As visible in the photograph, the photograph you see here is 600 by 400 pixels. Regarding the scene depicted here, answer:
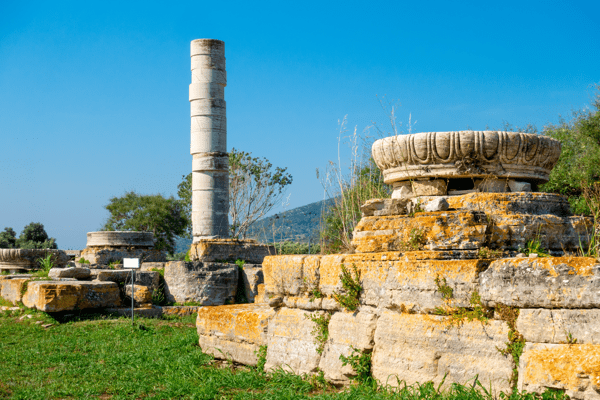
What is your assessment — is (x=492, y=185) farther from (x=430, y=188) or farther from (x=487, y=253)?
(x=487, y=253)

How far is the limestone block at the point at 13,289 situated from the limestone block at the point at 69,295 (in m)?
0.30

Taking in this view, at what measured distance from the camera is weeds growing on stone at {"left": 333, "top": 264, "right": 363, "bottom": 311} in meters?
4.66

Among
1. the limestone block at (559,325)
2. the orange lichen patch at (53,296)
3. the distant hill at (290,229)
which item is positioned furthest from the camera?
the orange lichen patch at (53,296)

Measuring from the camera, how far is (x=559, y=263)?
3.61 m

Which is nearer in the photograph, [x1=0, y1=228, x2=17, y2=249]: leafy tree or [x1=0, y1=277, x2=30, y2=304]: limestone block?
[x1=0, y1=277, x2=30, y2=304]: limestone block

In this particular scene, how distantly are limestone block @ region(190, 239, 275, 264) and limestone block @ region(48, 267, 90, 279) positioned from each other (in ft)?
8.65

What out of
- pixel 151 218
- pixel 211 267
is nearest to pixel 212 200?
pixel 211 267

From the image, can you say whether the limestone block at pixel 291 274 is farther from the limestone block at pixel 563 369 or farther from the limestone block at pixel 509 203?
the limestone block at pixel 563 369

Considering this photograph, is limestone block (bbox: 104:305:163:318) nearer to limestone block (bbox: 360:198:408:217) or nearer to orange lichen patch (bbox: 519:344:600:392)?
limestone block (bbox: 360:198:408:217)

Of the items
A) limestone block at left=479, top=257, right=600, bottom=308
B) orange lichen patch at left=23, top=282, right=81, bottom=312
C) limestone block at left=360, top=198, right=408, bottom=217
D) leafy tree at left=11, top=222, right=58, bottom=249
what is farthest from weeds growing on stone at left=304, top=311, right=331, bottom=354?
leafy tree at left=11, top=222, right=58, bottom=249

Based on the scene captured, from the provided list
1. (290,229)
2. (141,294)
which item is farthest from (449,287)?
(141,294)

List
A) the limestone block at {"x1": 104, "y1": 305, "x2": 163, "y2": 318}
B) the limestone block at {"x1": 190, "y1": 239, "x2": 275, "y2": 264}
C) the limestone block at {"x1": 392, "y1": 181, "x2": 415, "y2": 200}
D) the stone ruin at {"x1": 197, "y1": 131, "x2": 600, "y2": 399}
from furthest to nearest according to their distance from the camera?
the limestone block at {"x1": 190, "y1": 239, "x2": 275, "y2": 264} → the limestone block at {"x1": 104, "y1": 305, "x2": 163, "y2": 318} → the limestone block at {"x1": 392, "y1": 181, "x2": 415, "y2": 200} → the stone ruin at {"x1": 197, "y1": 131, "x2": 600, "y2": 399}

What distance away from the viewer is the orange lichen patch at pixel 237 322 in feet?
18.0

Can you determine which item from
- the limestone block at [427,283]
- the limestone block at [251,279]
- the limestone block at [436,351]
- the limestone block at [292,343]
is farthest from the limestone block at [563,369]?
the limestone block at [251,279]
